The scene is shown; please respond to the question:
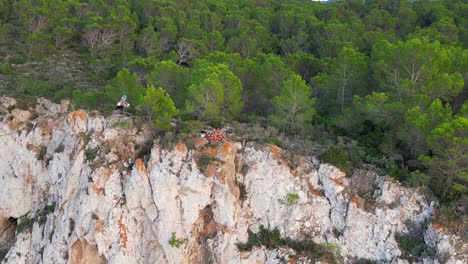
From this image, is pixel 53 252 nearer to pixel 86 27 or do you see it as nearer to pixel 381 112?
pixel 381 112

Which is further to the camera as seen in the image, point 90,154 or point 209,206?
point 90,154

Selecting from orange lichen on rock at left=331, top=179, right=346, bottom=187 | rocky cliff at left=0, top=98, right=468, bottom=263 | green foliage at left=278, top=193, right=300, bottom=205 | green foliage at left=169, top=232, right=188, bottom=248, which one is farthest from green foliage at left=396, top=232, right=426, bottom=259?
green foliage at left=169, top=232, right=188, bottom=248

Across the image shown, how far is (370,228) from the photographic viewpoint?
17328 millimetres

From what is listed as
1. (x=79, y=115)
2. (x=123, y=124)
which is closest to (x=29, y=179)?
(x=79, y=115)

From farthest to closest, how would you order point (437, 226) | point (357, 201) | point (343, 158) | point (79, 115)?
point (79, 115), point (343, 158), point (357, 201), point (437, 226)

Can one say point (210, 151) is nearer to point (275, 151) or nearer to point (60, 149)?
point (275, 151)

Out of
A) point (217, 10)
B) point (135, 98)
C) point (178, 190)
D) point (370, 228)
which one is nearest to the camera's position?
point (370, 228)

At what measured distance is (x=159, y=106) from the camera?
777 inches

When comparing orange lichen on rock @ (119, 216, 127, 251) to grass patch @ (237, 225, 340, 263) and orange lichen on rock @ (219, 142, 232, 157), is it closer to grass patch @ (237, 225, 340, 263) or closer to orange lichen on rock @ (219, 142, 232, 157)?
grass patch @ (237, 225, 340, 263)

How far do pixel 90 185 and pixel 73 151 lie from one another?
261cm

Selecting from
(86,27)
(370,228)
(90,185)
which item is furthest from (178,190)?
(86,27)

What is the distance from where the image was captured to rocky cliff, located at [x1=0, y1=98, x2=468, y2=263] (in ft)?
57.1

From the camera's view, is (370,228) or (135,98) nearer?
(370,228)

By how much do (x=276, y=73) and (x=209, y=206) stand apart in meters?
9.60
